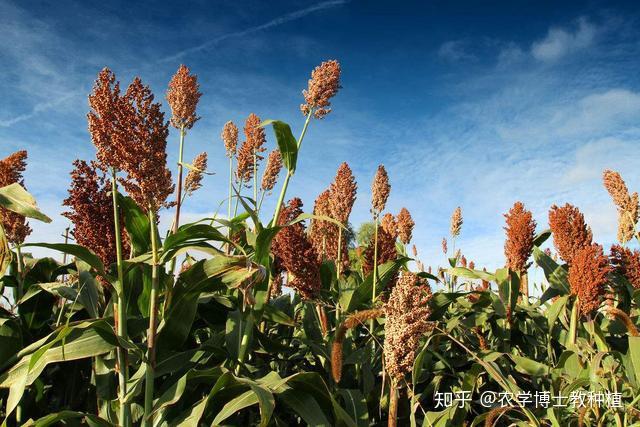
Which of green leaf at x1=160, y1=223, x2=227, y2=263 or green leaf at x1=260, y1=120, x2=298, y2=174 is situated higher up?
green leaf at x1=260, y1=120, x2=298, y2=174

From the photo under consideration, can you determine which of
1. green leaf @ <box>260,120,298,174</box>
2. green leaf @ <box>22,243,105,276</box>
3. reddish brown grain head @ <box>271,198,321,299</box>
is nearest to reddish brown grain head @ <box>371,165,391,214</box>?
reddish brown grain head @ <box>271,198,321,299</box>

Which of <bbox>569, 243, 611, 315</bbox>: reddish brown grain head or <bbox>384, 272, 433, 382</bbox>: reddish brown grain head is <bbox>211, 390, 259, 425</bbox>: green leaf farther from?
<bbox>569, 243, 611, 315</bbox>: reddish brown grain head

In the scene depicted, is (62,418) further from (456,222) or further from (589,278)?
(456,222)

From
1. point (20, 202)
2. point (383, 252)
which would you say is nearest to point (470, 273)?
point (383, 252)

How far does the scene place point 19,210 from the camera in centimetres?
215

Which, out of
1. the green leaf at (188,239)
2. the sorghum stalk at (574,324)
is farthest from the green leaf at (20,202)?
the sorghum stalk at (574,324)

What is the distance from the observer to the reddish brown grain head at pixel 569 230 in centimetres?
399

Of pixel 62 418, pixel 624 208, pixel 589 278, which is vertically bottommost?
pixel 62 418

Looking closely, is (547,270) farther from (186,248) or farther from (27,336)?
(27,336)

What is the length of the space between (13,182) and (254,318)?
2.09m

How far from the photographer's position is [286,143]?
8.64ft

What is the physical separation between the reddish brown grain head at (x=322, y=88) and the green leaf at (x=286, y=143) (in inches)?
17.1

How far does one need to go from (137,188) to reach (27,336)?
1.51 m

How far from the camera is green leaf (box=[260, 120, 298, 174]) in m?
2.54
